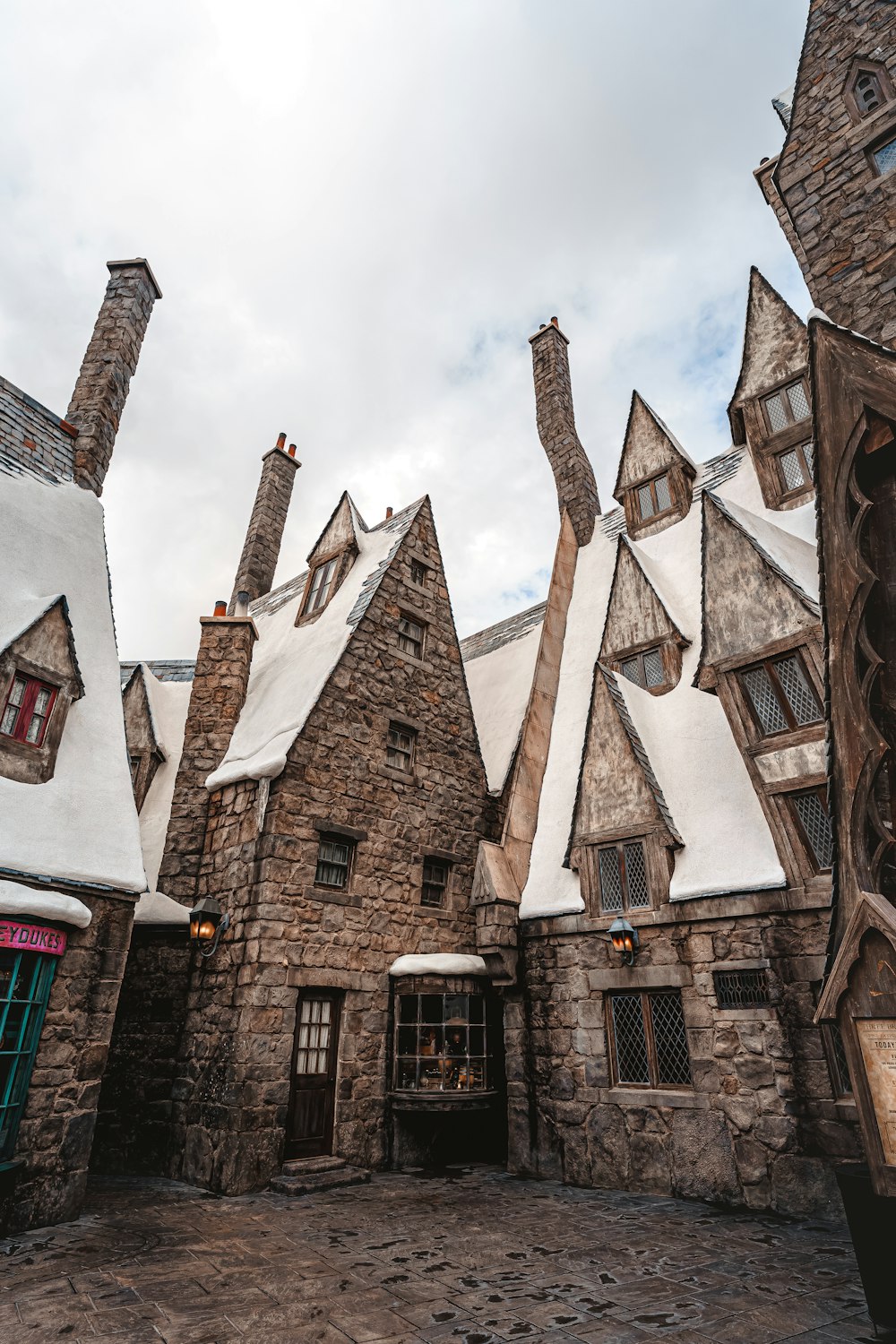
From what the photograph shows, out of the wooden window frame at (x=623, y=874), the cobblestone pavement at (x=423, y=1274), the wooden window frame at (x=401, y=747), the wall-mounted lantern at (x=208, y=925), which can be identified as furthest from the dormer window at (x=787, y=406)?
the wall-mounted lantern at (x=208, y=925)

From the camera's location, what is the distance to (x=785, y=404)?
1147 cm

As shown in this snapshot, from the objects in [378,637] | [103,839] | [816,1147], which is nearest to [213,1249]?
[103,839]

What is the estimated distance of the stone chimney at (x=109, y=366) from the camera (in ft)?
34.6

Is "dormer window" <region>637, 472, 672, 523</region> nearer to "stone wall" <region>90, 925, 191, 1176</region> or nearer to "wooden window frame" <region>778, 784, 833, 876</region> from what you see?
"wooden window frame" <region>778, 784, 833, 876</region>

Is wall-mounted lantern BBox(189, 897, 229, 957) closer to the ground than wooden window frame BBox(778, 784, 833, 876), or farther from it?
closer to the ground

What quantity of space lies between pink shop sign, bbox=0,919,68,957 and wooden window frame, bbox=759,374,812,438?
12226 millimetres

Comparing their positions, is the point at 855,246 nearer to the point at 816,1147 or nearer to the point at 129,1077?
the point at 816,1147

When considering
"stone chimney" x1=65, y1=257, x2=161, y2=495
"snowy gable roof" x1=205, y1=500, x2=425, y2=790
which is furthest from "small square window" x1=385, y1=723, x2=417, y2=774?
"stone chimney" x1=65, y1=257, x2=161, y2=495

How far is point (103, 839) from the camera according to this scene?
25.1 ft

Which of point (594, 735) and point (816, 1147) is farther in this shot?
point (594, 735)

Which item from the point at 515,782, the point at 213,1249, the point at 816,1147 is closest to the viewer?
the point at 213,1249

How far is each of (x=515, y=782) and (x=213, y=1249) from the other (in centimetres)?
695

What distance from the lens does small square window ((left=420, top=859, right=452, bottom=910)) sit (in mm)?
11258

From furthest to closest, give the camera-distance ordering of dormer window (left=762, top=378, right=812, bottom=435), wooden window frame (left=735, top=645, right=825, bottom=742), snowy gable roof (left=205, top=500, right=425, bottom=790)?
dormer window (left=762, top=378, right=812, bottom=435), snowy gable roof (left=205, top=500, right=425, bottom=790), wooden window frame (left=735, top=645, right=825, bottom=742)
